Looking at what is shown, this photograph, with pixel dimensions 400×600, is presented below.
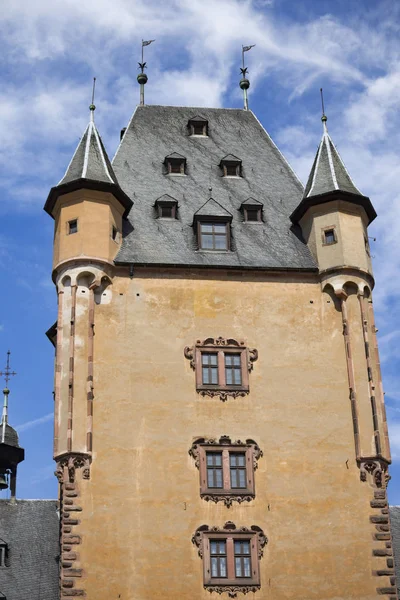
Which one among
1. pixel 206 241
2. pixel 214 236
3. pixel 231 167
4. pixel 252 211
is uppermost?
pixel 231 167

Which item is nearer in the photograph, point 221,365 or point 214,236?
point 221,365

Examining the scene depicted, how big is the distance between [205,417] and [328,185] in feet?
33.9

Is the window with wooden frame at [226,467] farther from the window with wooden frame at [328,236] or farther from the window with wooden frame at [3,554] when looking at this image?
the window with wooden frame at [3,554]

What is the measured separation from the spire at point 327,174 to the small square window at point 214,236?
3.31 meters

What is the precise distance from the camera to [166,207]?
133 ft

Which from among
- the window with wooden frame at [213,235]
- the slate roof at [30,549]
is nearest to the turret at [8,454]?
the slate roof at [30,549]

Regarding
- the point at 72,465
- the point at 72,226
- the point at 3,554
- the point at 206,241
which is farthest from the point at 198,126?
the point at 3,554

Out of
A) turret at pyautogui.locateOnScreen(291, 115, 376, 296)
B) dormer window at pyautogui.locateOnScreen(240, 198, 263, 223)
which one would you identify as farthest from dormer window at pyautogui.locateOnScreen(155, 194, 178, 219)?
turret at pyautogui.locateOnScreen(291, 115, 376, 296)

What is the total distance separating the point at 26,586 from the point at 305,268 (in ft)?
47.6

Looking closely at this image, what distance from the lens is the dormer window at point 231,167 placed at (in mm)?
43406

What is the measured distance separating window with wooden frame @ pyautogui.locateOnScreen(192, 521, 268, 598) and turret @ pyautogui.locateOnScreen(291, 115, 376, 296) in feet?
32.1

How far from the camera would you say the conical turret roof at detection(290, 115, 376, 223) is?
39219mm

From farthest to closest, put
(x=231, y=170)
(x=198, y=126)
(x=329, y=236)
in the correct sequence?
(x=198, y=126)
(x=231, y=170)
(x=329, y=236)

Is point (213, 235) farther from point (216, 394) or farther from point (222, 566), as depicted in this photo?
point (222, 566)
